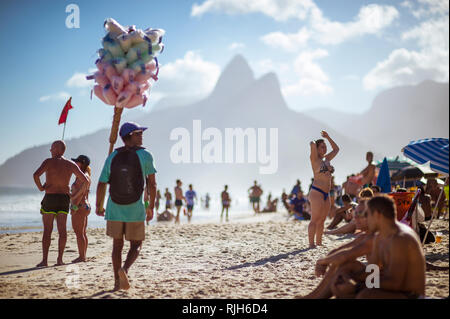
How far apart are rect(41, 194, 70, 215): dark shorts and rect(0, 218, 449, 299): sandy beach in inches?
31.4

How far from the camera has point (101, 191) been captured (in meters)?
3.78

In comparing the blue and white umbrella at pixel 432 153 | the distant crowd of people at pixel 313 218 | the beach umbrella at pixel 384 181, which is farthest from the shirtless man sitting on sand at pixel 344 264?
the beach umbrella at pixel 384 181

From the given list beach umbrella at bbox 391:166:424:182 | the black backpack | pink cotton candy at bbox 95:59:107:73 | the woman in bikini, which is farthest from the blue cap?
beach umbrella at bbox 391:166:424:182

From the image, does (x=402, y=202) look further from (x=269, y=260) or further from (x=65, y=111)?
(x=65, y=111)

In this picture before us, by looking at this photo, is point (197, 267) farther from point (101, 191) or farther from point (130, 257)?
point (101, 191)

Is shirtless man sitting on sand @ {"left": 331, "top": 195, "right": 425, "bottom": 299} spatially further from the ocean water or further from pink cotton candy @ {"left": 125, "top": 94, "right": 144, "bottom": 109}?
the ocean water

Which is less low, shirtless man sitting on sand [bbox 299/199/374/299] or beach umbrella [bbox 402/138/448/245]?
beach umbrella [bbox 402/138/448/245]

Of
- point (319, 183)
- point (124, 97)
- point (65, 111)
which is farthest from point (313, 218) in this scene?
point (65, 111)

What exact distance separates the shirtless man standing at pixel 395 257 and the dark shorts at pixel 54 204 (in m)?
4.26

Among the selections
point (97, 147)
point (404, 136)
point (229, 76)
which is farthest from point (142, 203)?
point (404, 136)

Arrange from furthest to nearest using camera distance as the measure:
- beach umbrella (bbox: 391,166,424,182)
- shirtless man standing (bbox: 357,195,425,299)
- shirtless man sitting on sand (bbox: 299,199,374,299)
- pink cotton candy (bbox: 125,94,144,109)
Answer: beach umbrella (bbox: 391,166,424,182) < pink cotton candy (bbox: 125,94,144,109) < shirtless man sitting on sand (bbox: 299,199,374,299) < shirtless man standing (bbox: 357,195,425,299)

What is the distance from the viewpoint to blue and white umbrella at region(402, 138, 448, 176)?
3.83 metres

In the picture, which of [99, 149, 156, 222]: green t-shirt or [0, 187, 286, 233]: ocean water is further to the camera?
[0, 187, 286, 233]: ocean water
